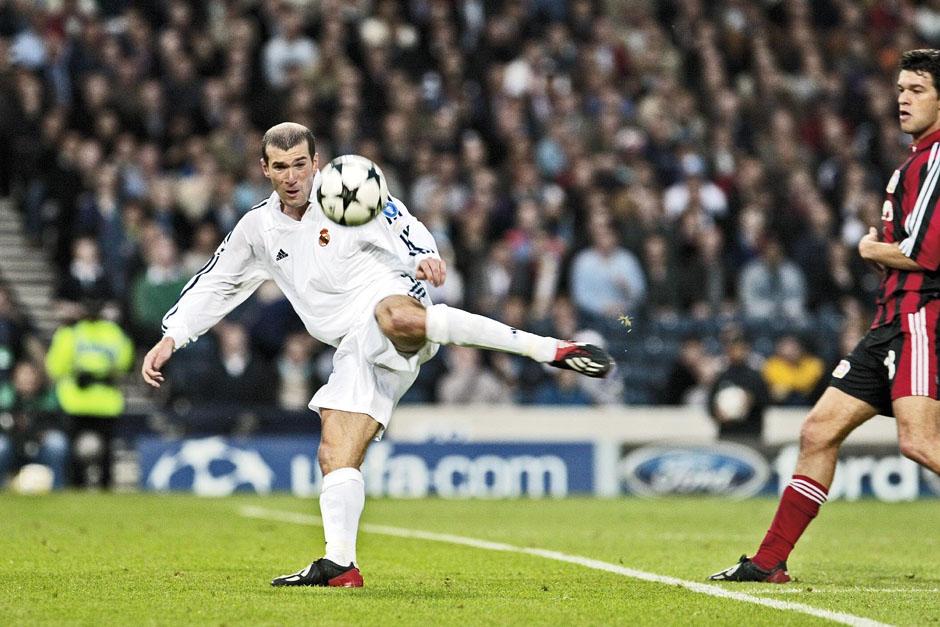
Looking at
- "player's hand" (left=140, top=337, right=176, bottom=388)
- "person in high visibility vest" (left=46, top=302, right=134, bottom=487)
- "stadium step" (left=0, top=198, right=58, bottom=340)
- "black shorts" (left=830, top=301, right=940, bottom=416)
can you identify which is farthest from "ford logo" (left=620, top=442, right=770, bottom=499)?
"player's hand" (left=140, top=337, right=176, bottom=388)

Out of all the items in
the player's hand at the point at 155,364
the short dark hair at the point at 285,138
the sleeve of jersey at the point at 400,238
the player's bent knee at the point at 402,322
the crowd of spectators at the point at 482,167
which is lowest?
the player's hand at the point at 155,364

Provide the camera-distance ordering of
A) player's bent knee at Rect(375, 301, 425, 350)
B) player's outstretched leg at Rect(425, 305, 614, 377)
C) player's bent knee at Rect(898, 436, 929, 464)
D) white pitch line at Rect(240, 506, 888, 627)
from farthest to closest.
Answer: player's bent knee at Rect(898, 436, 929, 464) < player's bent knee at Rect(375, 301, 425, 350) < player's outstretched leg at Rect(425, 305, 614, 377) < white pitch line at Rect(240, 506, 888, 627)

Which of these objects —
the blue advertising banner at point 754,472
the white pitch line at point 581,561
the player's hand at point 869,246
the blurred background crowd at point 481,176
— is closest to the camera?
the white pitch line at point 581,561

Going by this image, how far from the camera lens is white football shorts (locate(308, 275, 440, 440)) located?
817 cm

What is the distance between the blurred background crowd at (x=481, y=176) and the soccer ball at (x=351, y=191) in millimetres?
10022

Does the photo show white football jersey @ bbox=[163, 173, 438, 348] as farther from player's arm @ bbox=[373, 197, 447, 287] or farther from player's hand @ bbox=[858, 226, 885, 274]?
player's hand @ bbox=[858, 226, 885, 274]

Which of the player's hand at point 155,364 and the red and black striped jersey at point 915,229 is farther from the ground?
the red and black striped jersey at point 915,229

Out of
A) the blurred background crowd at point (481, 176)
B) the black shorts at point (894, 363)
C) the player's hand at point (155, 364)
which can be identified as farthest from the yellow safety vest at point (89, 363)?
the black shorts at point (894, 363)

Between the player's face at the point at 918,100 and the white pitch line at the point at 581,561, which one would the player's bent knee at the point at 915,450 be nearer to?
the white pitch line at the point at 581,561

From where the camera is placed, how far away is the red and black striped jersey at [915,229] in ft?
27.1

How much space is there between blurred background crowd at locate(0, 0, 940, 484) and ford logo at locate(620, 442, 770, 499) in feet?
1.52

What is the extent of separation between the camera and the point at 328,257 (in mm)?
8328

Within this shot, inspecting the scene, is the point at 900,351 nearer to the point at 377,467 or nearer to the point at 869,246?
the point at 869,246

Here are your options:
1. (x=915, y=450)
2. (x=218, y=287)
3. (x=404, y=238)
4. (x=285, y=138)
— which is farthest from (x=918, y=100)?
(x=218, y=287)
